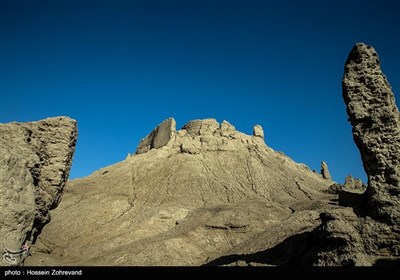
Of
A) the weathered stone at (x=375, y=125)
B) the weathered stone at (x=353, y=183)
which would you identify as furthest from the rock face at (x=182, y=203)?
the weathered stone at (x=375, y=125)

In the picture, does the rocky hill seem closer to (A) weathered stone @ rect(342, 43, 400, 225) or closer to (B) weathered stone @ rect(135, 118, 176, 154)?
(A) weathered stone @ rect(342, 43, 400, 225)

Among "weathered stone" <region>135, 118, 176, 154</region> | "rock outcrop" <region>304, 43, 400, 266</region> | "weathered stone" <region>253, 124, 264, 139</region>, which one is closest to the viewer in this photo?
"rock outcrop" <region>304, 43, 400, 266</region>

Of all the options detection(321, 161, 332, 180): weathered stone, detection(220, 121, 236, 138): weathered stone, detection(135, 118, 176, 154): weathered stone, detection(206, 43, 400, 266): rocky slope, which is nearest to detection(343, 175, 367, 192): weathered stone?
detection(321, 161, 332, 180): weathered stone

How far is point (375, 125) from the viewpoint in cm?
1262

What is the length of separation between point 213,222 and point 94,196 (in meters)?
16.8

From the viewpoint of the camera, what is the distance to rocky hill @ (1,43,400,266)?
1207cm

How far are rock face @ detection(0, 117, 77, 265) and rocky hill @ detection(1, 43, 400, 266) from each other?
0.34 feet

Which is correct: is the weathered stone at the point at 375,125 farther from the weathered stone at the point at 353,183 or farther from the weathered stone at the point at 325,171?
the weathered stone at the point at 325,171

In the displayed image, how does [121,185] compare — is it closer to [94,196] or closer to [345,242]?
[94,196]

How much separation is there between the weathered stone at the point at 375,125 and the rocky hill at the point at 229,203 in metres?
0.03

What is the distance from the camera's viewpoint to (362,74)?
1360 centimetres

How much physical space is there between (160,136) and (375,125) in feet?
152

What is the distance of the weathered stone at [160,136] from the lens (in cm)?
5569

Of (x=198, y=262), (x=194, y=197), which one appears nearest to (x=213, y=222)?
(x=198, y=262)
